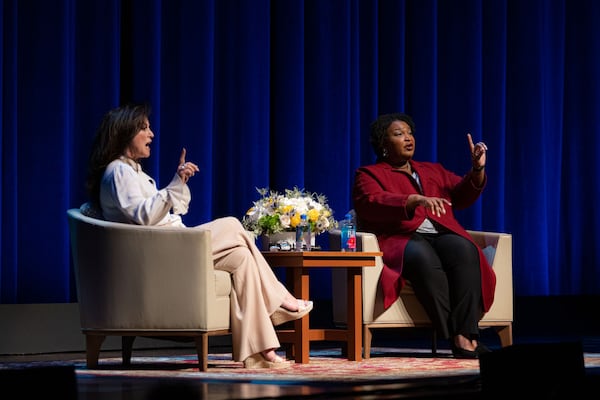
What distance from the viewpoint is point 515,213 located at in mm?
6340

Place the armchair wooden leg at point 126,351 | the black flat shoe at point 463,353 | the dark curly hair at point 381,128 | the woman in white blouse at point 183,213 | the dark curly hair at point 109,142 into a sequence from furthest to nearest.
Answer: the dark curly hair at point 381,128
the black flat shoe at point 463,353
the armchair wooden leg at point 126,351
the dark curly hair at point 109,142
the woman in white blouse at point 183,213

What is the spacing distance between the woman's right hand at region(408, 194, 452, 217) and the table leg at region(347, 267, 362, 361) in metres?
0.38

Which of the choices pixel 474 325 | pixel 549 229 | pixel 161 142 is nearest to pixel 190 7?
pixel 161 142

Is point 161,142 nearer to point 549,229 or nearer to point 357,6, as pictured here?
point 357,6

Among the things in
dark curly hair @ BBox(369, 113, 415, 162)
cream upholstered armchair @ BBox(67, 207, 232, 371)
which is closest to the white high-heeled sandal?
cream upholstered armchair @ BBox(67, 207, 232, 371)

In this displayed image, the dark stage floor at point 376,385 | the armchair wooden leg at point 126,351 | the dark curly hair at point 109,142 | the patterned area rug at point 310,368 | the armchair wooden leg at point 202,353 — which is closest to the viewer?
the dark stage floor at point 376,385

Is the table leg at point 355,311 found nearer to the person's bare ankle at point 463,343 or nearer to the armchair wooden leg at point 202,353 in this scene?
the person's bare ankle at point 463,343

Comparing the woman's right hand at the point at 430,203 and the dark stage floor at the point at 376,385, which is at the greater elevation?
the woman's right hand at the point at 430,203

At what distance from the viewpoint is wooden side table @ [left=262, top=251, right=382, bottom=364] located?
432cm

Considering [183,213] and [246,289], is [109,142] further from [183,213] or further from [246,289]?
[246,289]

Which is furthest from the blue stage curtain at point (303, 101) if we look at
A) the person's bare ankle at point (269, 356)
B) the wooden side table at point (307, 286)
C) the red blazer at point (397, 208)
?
the person's bare ankle at point (269, 356)

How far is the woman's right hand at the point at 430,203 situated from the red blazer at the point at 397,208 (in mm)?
45

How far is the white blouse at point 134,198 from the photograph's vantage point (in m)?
3.99

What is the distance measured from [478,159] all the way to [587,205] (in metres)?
1.94
